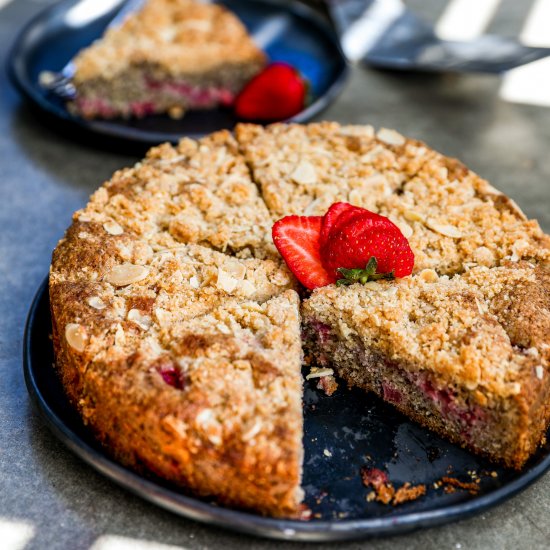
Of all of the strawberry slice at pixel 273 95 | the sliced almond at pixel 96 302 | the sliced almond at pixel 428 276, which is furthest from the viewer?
the strawberry slice at pixel 273 95

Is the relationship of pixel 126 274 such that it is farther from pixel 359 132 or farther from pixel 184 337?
pixel 359 132

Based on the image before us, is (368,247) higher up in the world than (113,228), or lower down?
lower down

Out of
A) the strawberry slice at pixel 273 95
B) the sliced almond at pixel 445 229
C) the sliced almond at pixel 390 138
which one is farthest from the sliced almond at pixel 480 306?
the strawberry slice at pixel 273 95

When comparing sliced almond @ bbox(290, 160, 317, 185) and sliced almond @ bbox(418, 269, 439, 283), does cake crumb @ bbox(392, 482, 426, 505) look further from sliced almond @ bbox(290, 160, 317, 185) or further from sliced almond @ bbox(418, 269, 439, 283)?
sliced almond @ bbox(290, 160, 317, 185)

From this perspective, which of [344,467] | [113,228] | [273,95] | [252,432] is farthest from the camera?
[273,95]

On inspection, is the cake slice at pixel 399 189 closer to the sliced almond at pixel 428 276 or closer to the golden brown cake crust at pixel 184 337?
the sliced almond at pixel 428 276

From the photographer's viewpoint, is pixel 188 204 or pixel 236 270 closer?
pixel 236 270

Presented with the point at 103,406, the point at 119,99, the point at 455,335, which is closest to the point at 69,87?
the point at 119,99

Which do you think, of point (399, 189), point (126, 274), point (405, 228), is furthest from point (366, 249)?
point (126, 274)
